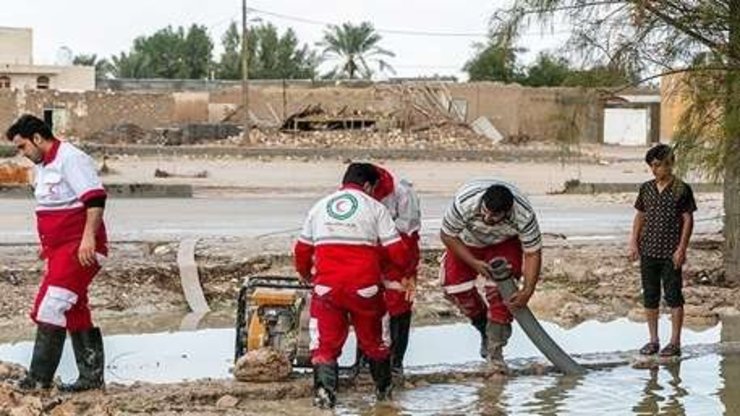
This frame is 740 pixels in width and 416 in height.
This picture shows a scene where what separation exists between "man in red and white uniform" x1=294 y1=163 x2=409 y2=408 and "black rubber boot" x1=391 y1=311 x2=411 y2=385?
657mm

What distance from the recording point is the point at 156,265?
13430mm

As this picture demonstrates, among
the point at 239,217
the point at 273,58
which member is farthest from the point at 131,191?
the point at 273,58

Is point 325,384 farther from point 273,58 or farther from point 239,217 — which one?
point 273,58

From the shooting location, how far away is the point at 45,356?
811cm

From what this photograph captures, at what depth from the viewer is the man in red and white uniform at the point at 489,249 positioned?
28.8 feet

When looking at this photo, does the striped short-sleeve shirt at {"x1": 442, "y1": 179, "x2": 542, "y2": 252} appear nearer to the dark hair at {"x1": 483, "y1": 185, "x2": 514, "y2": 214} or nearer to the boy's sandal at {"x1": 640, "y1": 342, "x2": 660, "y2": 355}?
the dark hair at {"x1": 483, "y1": 185, "x2": 514, "y2": 214}

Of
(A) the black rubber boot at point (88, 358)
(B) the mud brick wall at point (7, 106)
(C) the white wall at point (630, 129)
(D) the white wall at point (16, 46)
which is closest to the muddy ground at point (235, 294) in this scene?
(A) the black rubber boot at point (88, 358)

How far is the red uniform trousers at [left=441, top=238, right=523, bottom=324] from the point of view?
9211mm

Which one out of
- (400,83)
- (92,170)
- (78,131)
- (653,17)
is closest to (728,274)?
(653,17)

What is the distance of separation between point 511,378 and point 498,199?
1.40 meters

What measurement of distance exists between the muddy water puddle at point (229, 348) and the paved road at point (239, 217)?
6.15 m

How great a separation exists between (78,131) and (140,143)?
5843mm

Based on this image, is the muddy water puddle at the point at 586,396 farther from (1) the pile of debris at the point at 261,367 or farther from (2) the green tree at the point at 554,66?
(2) the green tree at the point at 554,66

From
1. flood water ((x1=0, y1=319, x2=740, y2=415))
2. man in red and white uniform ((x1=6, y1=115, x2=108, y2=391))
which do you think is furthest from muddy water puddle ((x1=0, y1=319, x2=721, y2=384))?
man in red and white uniform ((x1=6, y1=115, x2=108, y2=391))
